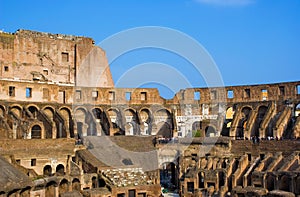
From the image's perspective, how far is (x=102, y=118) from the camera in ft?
156

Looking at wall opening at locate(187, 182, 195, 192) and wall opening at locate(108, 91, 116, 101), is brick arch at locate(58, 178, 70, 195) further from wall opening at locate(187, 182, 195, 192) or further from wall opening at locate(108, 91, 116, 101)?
wall opening at locate(108, 91, 116, 101)

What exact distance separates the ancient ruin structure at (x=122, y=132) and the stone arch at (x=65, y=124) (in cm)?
11

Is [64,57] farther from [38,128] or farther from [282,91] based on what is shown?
[282,91]

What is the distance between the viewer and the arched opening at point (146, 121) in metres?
48.8

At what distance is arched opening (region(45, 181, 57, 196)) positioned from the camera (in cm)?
3167

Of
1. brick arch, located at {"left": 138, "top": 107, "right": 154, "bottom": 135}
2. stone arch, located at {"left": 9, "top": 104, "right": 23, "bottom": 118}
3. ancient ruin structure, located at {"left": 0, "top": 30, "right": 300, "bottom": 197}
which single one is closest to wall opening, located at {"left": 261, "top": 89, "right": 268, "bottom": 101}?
ancient ruin structure, located at {"left": 0, "top": 30, "right": 300, "bottom": 197}

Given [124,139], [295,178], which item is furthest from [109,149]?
[295,178]

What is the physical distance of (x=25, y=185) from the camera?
29250mm

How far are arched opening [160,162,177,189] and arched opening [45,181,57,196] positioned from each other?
→ 478 inches

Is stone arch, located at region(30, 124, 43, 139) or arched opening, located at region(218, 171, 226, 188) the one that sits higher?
stone arch, located at region(30, 124, 43, 139)

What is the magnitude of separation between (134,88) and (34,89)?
11481mm

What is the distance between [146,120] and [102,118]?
213 inches

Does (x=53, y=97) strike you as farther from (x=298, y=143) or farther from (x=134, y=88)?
(x=298, y=143)

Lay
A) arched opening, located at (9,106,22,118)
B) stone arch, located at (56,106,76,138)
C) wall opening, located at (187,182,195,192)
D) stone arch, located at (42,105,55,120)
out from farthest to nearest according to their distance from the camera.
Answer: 1. stone arch, located at (42,105,55,120)
2. stone arch, located at (56,106,76,138)
3. arched opening, located at (9,106,22,118)
4. wall opening, located at (187,182,195,192)
